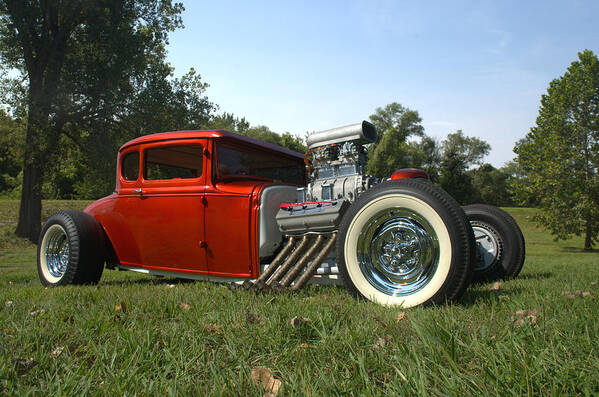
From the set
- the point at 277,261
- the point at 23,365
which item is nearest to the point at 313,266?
the point at 277,261

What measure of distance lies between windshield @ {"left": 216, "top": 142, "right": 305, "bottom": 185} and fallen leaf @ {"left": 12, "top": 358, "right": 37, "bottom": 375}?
2.44 meters

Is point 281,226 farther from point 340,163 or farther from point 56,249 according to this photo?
point 56,249

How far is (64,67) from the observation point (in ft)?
51.2

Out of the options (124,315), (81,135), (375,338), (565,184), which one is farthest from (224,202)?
(565,184)

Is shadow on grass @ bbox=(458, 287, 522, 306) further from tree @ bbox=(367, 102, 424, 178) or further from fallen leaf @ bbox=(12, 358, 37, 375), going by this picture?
tree @ bbox=(367, 102, 424, 178)

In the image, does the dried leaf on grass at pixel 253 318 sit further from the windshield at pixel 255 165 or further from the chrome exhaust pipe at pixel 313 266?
the windshield at pixel 255 165

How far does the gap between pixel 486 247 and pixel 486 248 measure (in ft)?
0.04

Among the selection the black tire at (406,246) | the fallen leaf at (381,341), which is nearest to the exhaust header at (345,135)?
the black tire at (406,246)

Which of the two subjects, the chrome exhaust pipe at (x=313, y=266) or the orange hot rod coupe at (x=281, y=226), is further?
the chrome exhaust pipe at (x=313, y=266)

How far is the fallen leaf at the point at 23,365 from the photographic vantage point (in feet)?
5.60

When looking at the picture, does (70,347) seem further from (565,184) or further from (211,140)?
(565,184)

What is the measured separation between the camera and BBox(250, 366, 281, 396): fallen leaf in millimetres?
1482

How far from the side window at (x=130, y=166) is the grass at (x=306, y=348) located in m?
2.08

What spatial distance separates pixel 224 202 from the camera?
385cm
